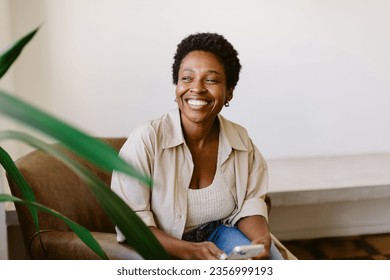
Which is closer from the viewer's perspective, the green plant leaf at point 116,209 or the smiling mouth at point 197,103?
the green plant leaf at point 116,209

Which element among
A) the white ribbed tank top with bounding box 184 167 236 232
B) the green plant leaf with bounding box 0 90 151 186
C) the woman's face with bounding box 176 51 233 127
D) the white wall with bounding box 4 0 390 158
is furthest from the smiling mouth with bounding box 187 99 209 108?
the green plant leaf with bounding box 0 90 151 186

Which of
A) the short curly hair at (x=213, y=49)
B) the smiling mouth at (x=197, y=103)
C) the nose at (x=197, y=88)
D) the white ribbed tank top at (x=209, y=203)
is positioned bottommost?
the white ribbed tank top at (x=209, y=203)

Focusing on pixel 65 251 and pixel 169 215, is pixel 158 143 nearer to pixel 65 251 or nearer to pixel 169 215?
pixel 169 215

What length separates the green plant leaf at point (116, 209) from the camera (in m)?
0.48

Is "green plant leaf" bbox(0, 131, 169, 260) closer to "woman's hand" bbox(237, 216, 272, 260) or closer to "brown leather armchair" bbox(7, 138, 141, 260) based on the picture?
"brown leather armchair" bbox(7, 138, 141, 260)

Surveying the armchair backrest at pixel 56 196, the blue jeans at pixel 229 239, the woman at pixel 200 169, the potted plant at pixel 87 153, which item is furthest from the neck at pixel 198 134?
the potted plant at pixel 87 153

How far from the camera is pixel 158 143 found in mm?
1260

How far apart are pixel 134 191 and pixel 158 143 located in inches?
4.9

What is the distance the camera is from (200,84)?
1.24 metres

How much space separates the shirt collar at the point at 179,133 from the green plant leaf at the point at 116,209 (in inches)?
26.6

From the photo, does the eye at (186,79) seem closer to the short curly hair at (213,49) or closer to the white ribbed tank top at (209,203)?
the short curly hair at (213,49)

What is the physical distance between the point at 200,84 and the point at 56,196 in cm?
47

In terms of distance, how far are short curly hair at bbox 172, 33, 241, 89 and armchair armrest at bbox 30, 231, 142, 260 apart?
0.39 metres

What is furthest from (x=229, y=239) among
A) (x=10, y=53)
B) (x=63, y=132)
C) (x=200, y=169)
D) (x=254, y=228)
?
(x=63, y=132)
